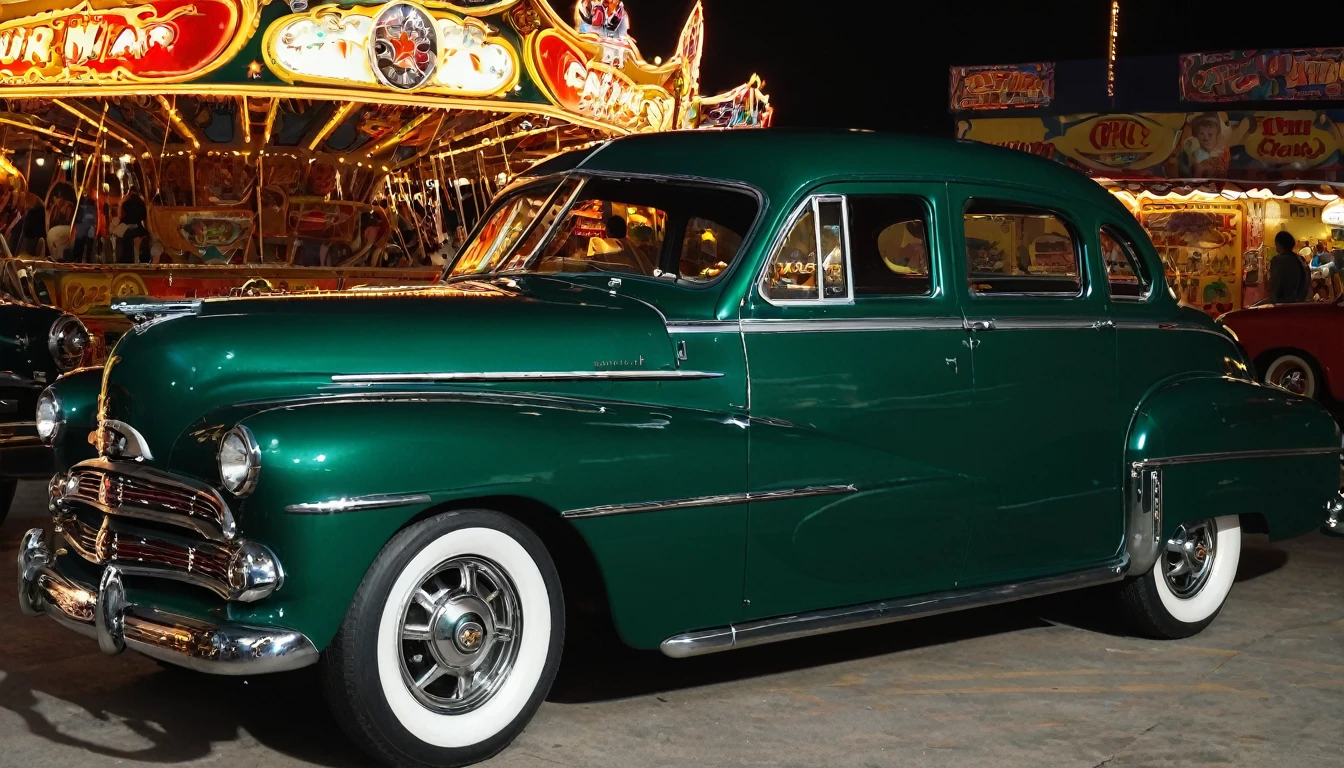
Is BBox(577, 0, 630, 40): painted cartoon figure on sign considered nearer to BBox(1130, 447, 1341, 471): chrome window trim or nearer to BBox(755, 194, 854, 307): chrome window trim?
BBox(1130, 447, 1341, 471): chrome window trim

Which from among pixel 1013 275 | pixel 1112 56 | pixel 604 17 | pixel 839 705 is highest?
pixel 1112 56

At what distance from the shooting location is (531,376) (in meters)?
4.37

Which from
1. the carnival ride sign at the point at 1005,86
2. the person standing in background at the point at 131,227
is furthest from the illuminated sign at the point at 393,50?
the carnival ride sign at the point at 1005,86

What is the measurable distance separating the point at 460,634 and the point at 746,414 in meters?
1.11

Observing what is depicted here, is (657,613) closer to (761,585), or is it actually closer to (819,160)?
(761,585)

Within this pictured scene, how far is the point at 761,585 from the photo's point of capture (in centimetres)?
460

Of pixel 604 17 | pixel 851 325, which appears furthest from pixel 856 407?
pixel 604 17

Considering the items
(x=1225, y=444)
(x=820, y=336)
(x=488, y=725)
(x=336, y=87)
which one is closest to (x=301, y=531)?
(x=488, y=725)

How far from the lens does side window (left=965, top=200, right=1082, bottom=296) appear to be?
17.7 ft

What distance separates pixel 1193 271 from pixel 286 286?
15.6 m

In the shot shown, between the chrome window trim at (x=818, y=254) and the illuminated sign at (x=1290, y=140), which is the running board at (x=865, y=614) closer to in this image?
the chrome window trim at (x=818, y=254)

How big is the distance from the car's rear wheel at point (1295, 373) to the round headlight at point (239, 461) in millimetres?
11626

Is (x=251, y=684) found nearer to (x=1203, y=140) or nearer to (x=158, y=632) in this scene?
(x=158, y=632)

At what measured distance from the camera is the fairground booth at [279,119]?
14.1 m
